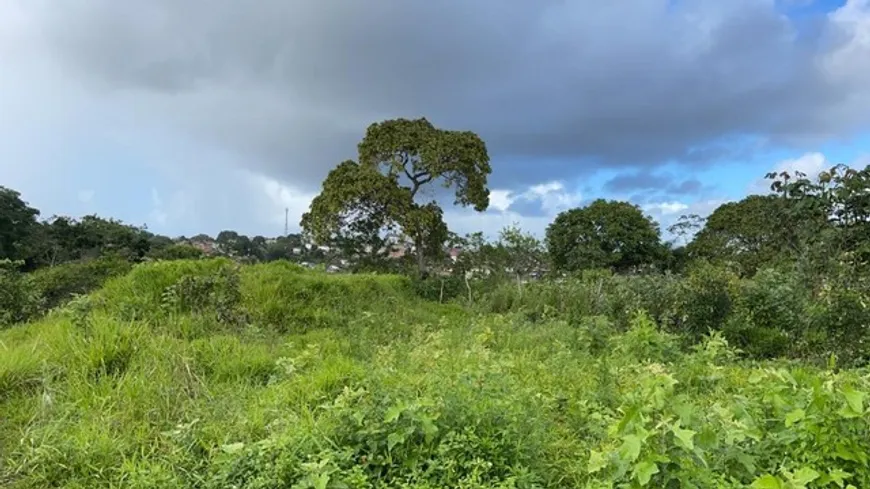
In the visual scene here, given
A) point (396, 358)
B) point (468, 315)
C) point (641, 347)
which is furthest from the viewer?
point (468, 315)

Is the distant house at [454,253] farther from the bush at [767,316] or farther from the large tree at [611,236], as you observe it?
the large tree at [611,236]

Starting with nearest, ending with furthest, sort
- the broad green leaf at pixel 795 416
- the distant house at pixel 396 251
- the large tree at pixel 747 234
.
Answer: the broad green leaf at pixel 795 416
the large tree at pixel 747 234
the distant house at pixel 396 251

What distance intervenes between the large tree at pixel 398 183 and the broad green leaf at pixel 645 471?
309 inches

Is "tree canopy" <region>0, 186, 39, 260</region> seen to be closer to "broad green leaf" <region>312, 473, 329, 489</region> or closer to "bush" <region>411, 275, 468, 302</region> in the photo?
"bush" <region>411, 275, 468, 302</region>

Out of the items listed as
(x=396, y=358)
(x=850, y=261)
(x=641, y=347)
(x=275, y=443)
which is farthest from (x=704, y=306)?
(x=275, y=443)

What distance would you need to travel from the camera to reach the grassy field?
1.82 m

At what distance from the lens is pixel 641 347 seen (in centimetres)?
432

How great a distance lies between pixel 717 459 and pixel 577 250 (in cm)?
1391

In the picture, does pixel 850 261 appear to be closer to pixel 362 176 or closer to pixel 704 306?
pixel 704 306

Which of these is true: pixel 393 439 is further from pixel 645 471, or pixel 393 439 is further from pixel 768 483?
pixel 768 483

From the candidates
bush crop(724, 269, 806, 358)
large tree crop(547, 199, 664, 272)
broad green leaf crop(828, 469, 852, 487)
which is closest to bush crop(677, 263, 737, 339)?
bush crop(724, 269, 806, 358)

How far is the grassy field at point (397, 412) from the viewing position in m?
1.82

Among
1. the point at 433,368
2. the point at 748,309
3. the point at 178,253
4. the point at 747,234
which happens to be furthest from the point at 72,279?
the point at 747,234

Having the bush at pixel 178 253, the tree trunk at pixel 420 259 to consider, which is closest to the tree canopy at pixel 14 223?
the bush at pixel 178 253
